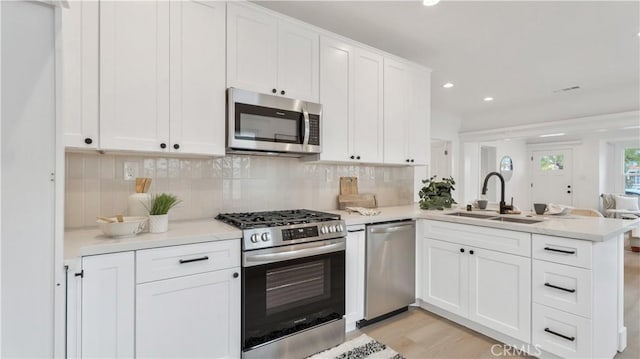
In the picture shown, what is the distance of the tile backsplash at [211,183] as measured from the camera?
75.1 inches

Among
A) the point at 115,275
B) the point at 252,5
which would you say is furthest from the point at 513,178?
the point at 115,275

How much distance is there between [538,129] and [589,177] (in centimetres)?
305

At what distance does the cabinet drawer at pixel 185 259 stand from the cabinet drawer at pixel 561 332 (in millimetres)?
1963

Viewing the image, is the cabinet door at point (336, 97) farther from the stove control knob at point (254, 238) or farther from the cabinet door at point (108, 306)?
the cabinet door at point (108, 306)

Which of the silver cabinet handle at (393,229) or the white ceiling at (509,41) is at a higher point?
the white ceiling at (509,41)

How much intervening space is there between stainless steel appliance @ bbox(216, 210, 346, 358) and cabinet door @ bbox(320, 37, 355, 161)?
2.22 feet

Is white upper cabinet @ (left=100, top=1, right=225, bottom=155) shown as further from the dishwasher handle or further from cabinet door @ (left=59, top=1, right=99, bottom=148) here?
the dishwasher handle

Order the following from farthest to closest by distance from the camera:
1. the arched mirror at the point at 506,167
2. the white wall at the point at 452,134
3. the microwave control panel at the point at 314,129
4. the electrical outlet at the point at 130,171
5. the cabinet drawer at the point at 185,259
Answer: the arched mirror at the point at 506,167, the white wall at the point at 452,134, the microwave control panel at the point at 314,129, the electrical outlet at the point at 130,171, the cabinet drawer at the point at 185,259

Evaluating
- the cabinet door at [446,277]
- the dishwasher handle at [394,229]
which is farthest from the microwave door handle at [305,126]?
the cabinet door at [446,277]

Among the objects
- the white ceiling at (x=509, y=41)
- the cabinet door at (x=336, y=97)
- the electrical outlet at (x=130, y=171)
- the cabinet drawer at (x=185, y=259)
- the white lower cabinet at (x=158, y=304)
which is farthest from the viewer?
the cabinet door at (x=336, y=97)

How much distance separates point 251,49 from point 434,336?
2.54 meters

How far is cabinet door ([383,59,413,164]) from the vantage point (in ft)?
9.68

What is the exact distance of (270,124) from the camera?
2.23m

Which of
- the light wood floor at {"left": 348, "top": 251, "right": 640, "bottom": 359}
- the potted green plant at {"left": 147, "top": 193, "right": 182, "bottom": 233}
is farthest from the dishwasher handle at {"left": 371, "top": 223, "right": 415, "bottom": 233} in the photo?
the potted green plant at {"left": 147, "top": 193, "right": 182, "bottom": 233}
